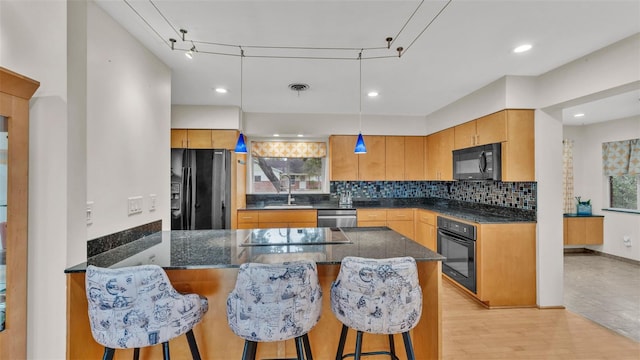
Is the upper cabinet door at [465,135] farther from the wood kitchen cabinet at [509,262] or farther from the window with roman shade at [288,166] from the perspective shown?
the window with roman shade at [288,166]

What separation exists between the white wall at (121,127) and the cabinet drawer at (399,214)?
3083 mm

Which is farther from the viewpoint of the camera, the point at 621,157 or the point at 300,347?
the point at 621,157

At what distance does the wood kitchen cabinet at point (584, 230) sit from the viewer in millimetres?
4609

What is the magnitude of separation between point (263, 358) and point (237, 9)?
87.0 inches

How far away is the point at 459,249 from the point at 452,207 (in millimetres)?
1263

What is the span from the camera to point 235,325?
1385mm

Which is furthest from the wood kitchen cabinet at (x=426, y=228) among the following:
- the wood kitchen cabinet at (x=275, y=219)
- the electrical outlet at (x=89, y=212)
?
the electrical outlet at (x=89, y=212)

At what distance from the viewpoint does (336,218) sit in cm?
425

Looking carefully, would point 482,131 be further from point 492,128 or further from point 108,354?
point 108,354

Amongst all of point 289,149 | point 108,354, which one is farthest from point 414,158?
point 108,354

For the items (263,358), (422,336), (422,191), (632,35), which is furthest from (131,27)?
(422,191)

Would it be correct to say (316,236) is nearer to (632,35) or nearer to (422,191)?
(632,35)

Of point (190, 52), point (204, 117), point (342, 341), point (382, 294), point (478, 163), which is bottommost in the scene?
point (342, 341)

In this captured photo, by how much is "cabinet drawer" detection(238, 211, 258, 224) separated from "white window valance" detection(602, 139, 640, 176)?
5.65 meters
